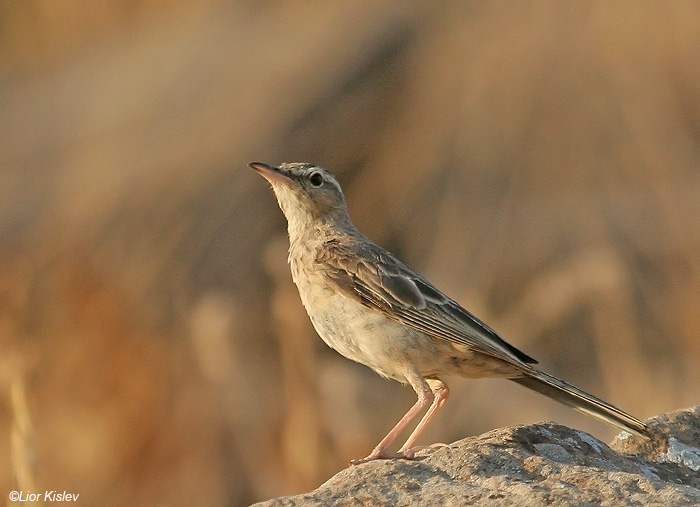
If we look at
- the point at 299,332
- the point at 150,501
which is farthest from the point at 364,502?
the point at 150,501

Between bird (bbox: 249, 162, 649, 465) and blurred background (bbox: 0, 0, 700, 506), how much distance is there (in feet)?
4.03

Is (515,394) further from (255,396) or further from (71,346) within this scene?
(71,346)

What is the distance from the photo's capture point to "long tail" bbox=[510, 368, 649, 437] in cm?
578

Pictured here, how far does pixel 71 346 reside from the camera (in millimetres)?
10766

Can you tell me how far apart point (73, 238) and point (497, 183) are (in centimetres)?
481

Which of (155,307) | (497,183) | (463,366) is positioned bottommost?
(463,366)

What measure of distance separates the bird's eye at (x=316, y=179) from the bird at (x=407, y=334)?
64 cm

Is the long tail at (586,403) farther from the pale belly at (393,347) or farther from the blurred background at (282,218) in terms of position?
the blurred background at (282,218)

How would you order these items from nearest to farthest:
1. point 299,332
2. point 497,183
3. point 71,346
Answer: point 299,332, point 71,346, point 497,183

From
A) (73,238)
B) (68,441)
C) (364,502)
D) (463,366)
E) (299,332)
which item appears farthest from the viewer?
(73,238)

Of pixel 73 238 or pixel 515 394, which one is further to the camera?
pixel 73 238

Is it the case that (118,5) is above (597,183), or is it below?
above

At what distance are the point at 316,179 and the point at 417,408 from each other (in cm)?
185

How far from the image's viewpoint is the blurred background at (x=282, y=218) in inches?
372
